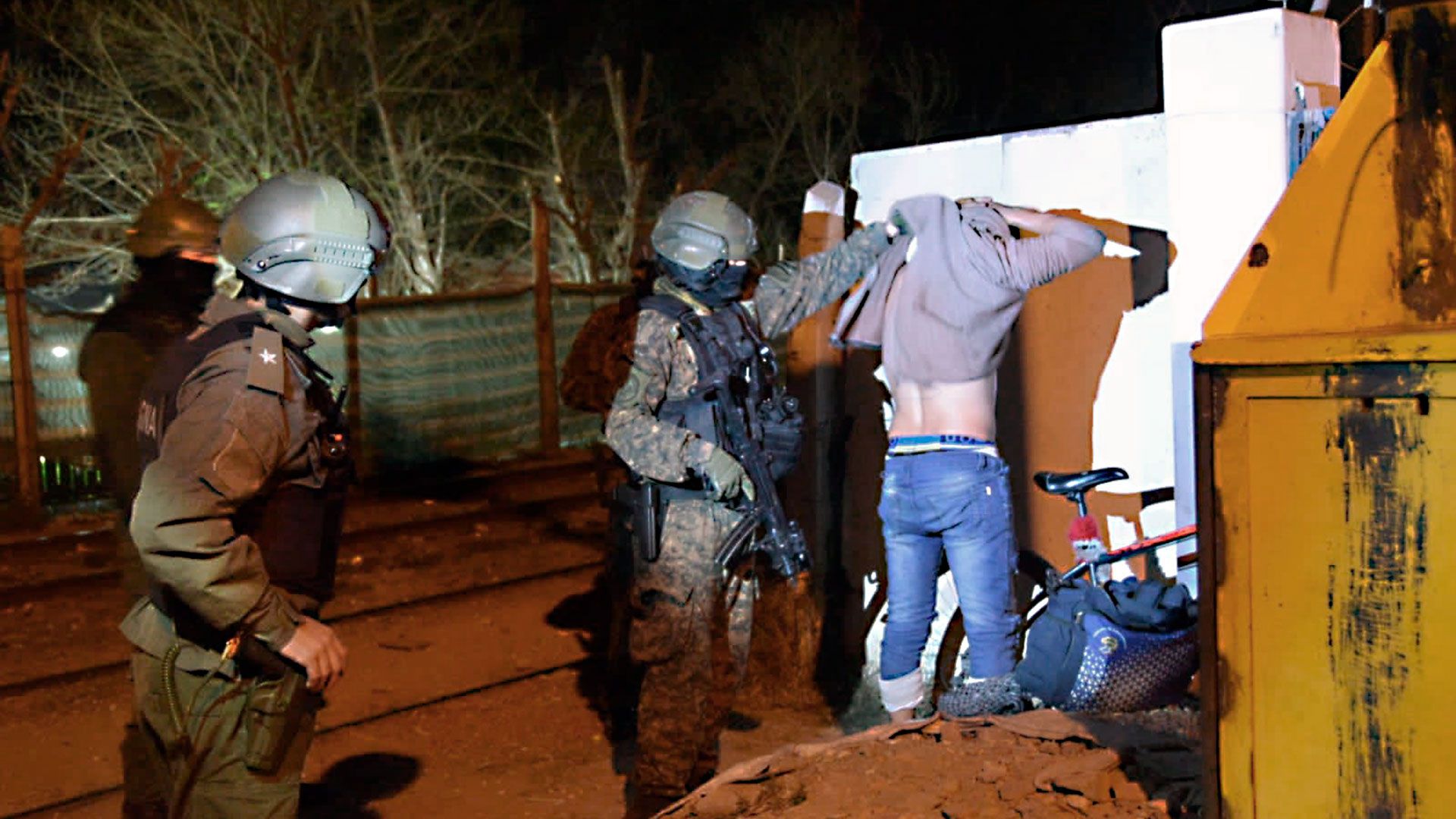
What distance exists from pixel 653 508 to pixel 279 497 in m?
1.87

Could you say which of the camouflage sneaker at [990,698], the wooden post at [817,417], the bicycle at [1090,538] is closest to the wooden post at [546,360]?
the wooden post at [817,417]

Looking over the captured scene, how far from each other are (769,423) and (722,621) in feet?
2.39

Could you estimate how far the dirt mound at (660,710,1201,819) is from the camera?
10.9 feet

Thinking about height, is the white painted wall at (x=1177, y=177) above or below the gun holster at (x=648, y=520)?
above

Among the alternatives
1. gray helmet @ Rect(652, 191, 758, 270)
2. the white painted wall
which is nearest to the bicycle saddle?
the white painted wall

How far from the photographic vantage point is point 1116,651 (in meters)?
4.70

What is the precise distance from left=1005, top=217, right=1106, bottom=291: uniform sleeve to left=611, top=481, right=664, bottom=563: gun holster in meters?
1.42

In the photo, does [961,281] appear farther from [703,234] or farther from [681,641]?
[681,641]

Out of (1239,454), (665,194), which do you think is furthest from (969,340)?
(665,194)

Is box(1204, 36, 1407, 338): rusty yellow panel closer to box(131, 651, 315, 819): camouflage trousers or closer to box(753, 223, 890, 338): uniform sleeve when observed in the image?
box(131, 651, 315, 819): camouflage trousers

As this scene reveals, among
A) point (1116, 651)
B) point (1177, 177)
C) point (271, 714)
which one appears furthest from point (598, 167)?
point (271, 714)

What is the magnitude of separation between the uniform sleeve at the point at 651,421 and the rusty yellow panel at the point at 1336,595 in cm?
231

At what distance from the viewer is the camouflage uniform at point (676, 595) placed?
4664 mm

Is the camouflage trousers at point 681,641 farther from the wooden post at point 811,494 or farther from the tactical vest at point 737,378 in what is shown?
the wooden post at point 811,494
